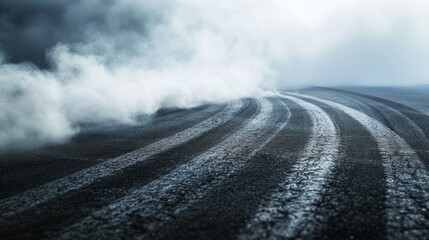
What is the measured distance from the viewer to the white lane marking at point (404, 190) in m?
2.07

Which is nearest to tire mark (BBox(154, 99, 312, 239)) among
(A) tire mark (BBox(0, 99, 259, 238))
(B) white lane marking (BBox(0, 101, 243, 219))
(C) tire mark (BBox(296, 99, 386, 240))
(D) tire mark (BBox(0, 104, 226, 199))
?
(C) tire mark (BBox(296, 99, 386, 240))

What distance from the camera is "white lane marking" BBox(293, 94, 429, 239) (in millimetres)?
2074

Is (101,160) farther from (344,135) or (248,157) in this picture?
(344,135)

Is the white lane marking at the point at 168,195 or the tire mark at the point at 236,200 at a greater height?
the tire mark at the point at 236,200

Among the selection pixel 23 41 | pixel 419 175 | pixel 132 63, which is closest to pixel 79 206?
pixel 419 175

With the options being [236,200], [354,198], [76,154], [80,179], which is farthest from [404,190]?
[76,154]

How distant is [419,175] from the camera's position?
319 cm

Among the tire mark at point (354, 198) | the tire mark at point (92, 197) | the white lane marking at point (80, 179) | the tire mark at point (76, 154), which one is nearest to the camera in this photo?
the tire mark at point (354, 198)

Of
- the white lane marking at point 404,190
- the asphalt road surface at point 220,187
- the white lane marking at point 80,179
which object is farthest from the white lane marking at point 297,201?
the white lane marking at point 80,179

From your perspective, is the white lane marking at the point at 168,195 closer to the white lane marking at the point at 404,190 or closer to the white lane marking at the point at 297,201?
the white lane marking at the point at 297,201

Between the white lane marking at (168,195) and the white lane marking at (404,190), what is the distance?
1457mm

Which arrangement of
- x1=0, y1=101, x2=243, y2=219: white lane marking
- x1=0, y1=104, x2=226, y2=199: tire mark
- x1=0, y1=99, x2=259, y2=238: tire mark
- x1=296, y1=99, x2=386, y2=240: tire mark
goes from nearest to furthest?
x1=296, y1=99, x2=386, y2=240: tire mark < x1=0, y1=99, x2=259, y2=238: tire mark < x1=0, y1=101, x2=243, y2=219: white lane marking < x1=0, y1=104, x2=226, y2=199: tire mark

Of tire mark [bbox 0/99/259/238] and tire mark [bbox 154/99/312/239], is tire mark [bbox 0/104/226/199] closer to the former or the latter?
tire mark [bbox 0/99/259/238]

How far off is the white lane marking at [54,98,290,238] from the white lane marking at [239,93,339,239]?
0.59m
